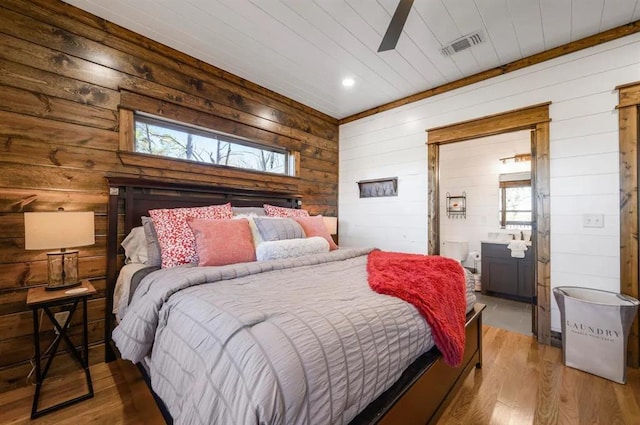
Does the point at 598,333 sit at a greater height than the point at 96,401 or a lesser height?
greater

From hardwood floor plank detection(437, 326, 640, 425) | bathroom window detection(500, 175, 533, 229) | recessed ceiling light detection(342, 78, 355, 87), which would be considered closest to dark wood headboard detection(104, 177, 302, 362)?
recessed ceiling light detection(342, 78, 355, 87)

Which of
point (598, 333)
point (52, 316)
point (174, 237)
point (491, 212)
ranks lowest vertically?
point (598, 333)

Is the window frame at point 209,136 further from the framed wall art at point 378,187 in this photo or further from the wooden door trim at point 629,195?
the wooden door trim at point 629,195

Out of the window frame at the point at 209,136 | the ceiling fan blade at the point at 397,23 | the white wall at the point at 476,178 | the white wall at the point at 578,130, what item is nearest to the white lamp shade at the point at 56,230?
the window frame at the point at 209,136

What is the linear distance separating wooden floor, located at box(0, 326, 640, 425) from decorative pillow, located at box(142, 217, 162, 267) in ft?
2.21

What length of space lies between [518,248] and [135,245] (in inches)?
169

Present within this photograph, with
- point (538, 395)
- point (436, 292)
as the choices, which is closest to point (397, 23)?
point (436, 292)

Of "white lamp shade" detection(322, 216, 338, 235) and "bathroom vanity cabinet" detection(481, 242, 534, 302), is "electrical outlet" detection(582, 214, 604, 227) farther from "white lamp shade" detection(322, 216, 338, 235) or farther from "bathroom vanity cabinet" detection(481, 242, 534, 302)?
"white lamp shade" detection(322, 216, 338, 235)

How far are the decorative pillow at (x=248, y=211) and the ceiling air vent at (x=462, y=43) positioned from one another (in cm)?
231

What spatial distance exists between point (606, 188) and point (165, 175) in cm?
373

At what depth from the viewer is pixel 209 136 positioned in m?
2.88

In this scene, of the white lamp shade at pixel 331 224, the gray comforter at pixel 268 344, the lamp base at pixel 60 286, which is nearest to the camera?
the gray comforter at pixel 268 344

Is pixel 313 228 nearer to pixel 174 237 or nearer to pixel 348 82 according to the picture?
Answer: pixel 174 237

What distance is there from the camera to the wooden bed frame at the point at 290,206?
3.75ft
